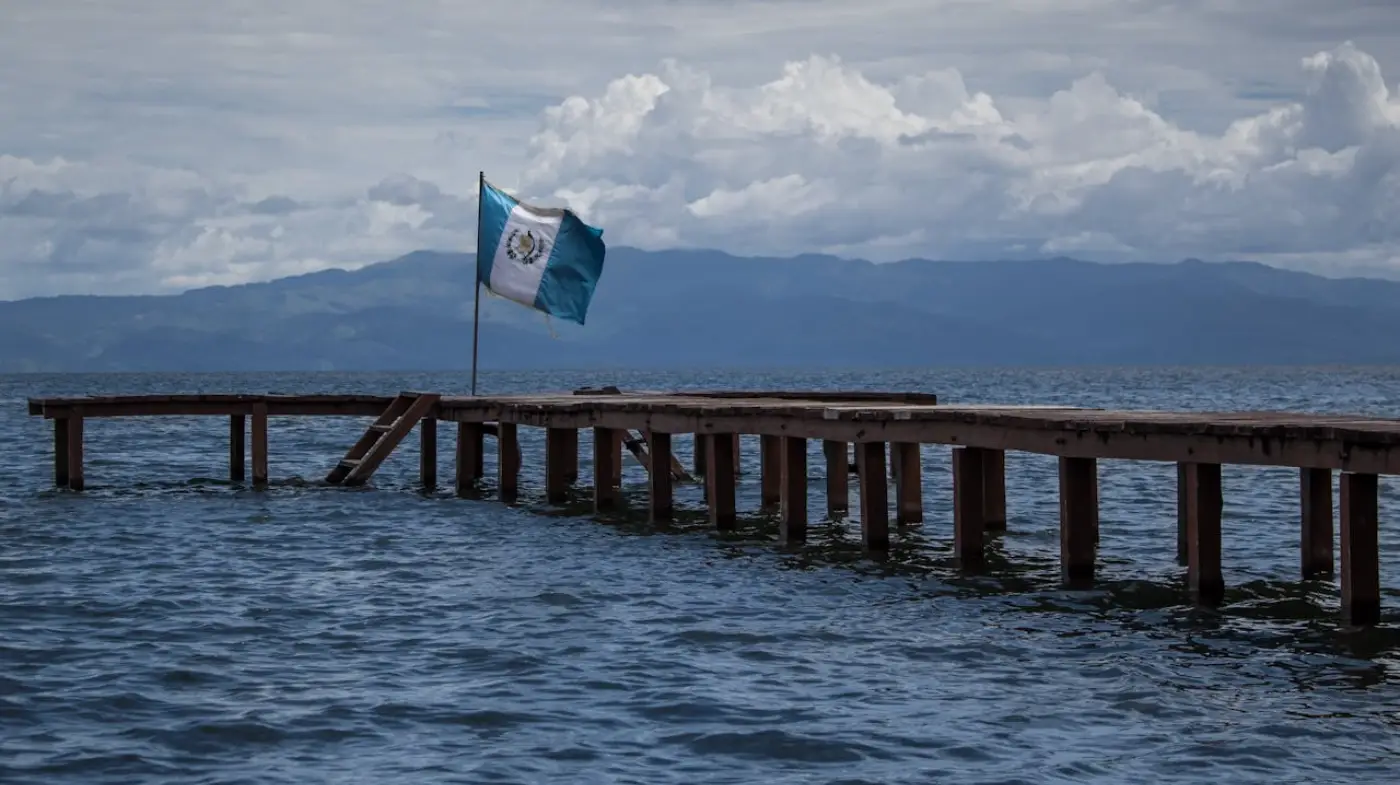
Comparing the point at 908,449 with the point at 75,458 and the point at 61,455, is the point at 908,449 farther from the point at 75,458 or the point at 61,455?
the point at 61,455

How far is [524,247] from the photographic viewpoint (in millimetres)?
32188

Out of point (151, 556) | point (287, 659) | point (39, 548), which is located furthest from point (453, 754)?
point (39, 548)

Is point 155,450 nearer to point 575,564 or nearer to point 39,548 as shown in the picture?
point 39,548

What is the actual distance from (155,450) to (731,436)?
2825 centimetres

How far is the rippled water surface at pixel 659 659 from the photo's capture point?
39.7 feet

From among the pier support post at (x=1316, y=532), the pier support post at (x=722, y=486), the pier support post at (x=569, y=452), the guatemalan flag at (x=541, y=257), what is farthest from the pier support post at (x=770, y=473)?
the pier support post at (x=1316, y=532)

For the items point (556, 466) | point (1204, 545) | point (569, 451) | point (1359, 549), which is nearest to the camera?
point (1359, 549)

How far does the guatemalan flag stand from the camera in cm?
3206

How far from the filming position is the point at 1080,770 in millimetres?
11672

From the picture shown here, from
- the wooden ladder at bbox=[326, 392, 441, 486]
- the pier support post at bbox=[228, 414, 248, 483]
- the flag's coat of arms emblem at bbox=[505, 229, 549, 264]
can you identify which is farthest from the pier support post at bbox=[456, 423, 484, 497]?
the pier support post at bbox=[228, 414, 248, 483]

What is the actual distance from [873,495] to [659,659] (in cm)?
733

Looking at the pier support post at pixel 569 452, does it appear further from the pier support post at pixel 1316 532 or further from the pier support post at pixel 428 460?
the pier support post at pixel 1316 532

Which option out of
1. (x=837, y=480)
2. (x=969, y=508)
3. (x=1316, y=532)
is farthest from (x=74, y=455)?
(x=1316, y=532)

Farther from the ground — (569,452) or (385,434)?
(385,434)
